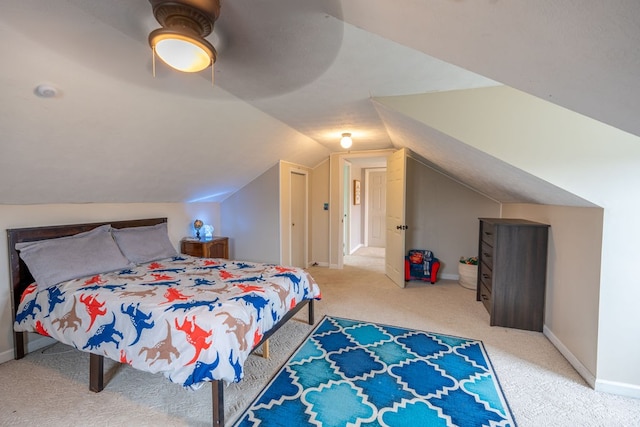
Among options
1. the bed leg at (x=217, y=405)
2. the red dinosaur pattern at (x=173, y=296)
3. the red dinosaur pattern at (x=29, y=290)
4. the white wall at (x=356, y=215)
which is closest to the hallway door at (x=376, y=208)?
the white wall at (x=356, y=215)

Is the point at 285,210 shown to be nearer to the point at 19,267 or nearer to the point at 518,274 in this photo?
the point at 19,267

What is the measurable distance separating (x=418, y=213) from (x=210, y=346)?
4144mm

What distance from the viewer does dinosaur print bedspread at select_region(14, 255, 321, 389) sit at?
5.51 feet

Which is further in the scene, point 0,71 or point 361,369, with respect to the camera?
point 361,369

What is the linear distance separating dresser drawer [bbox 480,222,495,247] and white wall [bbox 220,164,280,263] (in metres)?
2.92

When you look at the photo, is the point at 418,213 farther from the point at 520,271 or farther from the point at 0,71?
the point at 0,71

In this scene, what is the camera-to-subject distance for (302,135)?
13.1ft

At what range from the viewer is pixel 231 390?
202cm

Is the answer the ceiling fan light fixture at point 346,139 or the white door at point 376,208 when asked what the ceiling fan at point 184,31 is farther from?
the white door at point 376,208

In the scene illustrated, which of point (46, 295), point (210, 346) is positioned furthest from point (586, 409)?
point (46, 295)

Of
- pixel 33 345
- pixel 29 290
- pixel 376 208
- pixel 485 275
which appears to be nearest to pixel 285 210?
pixel 485 275

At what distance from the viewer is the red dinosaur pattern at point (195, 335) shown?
166 cm

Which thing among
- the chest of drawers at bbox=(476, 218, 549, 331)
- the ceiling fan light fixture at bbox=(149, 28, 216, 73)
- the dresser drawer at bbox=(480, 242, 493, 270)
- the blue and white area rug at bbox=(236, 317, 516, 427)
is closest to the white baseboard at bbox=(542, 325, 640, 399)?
the blue and white area rug at bbox=(236, 317, 516, 427)

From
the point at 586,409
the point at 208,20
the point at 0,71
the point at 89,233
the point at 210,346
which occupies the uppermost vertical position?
the point at 208,20
